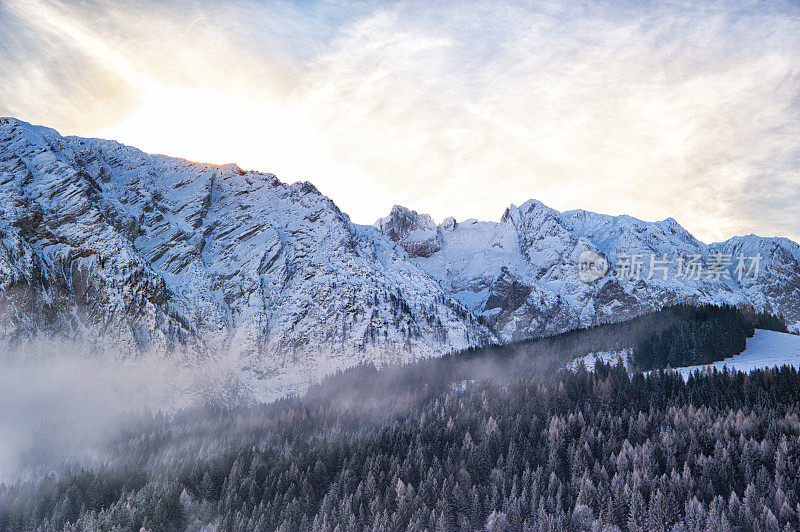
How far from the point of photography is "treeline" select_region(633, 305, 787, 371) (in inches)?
6590

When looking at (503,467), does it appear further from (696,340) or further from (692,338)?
(696,340)

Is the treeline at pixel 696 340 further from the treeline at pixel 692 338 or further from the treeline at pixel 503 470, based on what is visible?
the treeline at pixel 503 470

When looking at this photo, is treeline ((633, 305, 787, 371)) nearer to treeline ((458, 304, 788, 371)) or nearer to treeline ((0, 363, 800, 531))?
treeline ((458, 304, 788, 371))

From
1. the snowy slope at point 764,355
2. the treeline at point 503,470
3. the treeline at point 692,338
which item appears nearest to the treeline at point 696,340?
the treeline at point 692,338

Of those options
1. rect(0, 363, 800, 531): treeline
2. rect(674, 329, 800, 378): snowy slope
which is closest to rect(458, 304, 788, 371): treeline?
rect(674, 329, 800, 378): snowy slope

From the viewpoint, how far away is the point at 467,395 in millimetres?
168250

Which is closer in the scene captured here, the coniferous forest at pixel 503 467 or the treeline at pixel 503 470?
the treeline at pixel 503 470

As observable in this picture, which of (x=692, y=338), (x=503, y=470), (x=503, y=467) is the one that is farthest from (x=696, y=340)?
(x=503, y=470)

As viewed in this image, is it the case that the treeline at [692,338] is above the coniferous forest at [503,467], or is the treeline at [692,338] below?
above

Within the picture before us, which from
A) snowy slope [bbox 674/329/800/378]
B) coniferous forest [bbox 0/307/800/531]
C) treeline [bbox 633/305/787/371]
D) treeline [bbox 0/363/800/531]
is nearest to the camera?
treeline [bbox 0/363/800/531]

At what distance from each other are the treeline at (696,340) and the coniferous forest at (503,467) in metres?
0.69

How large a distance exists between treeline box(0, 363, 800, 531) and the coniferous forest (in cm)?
36

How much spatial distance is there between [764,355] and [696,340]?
17.5 m

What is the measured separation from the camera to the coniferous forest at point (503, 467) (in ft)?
292
